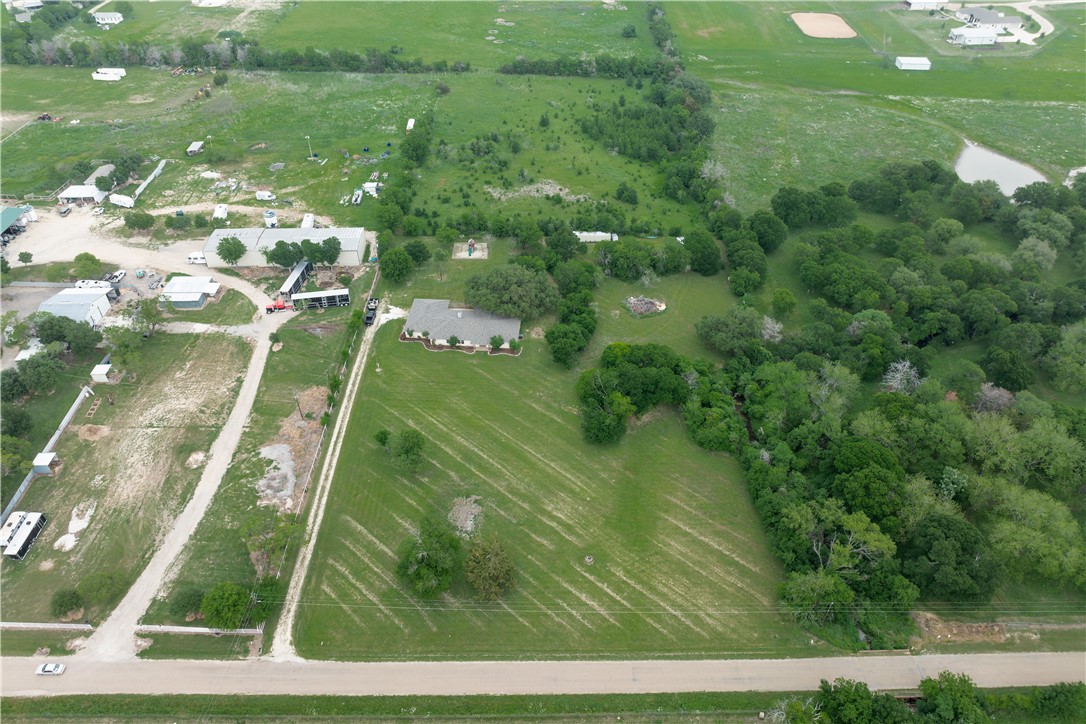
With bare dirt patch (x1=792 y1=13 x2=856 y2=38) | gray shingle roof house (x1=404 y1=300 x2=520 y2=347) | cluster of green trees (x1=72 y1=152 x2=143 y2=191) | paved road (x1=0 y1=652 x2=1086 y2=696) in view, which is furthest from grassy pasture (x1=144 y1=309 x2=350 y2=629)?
bare dirt patch (x1=792 y1=13 x2=856 y2=38)

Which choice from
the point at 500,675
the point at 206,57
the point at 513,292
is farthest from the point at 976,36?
the point at 500,675

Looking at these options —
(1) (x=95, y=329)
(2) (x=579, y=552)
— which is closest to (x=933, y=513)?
(2) (x=579, y=552)

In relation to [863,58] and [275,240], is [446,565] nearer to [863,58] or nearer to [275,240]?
[275,240]

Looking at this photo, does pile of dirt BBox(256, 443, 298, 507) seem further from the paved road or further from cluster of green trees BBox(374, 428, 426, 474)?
the paved road

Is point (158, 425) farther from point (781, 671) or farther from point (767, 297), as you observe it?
point (767, 297)

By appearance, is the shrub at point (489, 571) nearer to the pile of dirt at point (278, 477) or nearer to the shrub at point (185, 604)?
the pile of dirt at point (278, 477)

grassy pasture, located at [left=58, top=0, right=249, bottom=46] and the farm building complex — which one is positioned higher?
grassy pasture, located at [left=58, top=0, right=249, bottom=46]
